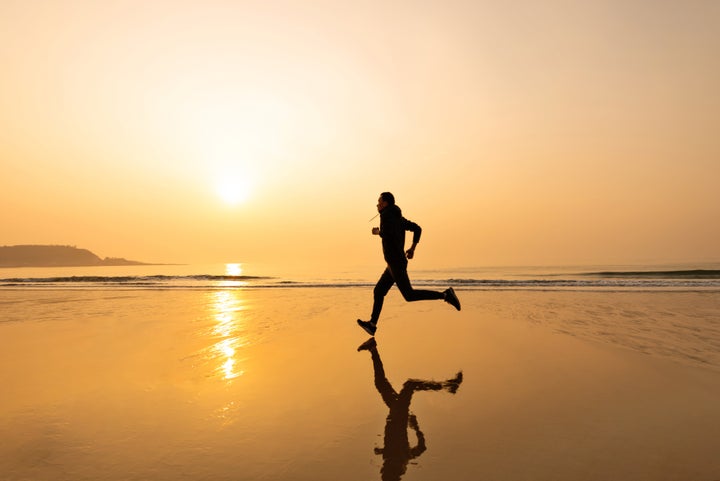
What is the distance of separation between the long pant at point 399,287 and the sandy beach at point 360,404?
21.8 inches

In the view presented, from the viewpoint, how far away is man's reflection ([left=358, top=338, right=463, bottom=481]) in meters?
2.37

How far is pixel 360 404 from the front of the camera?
3504mm

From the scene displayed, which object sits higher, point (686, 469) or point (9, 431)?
point (9, 431)

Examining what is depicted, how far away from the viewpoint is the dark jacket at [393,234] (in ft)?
23.2

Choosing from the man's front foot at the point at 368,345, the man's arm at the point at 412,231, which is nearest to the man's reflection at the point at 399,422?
the man's front foot at the point at 368,345

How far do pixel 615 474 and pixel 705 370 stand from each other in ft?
11.1

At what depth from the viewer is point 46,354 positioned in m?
5.54

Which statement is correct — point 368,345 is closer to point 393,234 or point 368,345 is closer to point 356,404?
point 393,234

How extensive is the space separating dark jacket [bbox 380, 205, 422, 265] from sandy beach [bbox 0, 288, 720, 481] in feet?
4.43

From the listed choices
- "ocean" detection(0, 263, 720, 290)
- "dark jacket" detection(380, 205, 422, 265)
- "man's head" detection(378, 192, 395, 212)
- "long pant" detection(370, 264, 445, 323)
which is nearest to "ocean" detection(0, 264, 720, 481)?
"long pant" detection(370, 264, 445, 323)

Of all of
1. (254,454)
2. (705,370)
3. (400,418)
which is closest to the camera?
(254,454)

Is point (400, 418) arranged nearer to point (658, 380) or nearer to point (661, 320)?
point (658, 380)

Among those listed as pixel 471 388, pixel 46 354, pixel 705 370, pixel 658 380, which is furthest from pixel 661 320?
pixel 46 354

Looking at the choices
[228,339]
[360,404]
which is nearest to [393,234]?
[228,339]
